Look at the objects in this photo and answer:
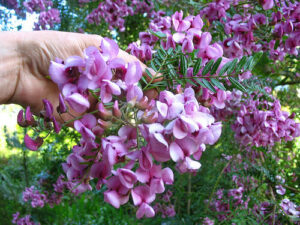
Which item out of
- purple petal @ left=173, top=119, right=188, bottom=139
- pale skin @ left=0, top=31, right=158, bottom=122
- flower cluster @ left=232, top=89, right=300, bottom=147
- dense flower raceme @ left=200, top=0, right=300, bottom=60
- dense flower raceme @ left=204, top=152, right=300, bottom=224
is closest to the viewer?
purple petal @ left=173, top=119, right=188, bottom=139

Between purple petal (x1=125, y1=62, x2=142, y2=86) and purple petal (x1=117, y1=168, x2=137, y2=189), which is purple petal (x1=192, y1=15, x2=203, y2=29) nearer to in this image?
purple petal (x1=125, y1=62, x2=142, y2=86)

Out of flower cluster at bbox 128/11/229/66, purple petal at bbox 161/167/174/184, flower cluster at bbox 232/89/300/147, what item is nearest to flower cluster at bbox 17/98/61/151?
purple petal at bbox 161/167/174/184

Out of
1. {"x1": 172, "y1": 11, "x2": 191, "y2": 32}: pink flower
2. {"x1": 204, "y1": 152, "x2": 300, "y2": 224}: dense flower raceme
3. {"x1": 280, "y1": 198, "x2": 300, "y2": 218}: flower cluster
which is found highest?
{"x1": 172, "y1": 11, "x2": 191, "y2": 32}: pink flower

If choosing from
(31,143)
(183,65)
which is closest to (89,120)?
(31,143)

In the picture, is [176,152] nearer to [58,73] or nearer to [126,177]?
[126,177]

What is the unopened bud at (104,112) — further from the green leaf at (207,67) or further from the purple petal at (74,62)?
the green leaf at (207,67)

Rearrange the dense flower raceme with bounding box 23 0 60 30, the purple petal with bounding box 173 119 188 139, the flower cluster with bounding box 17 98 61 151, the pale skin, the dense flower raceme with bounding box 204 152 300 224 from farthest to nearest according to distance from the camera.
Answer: the dense flower raceme with bounding box 23 0 60 30, the dense flower raceme with bounding box 204 152 300 224, the pale skin, the flower cluster with bounding box 17 98 61 151, the purple petal with bounding box 173 119 188 139
